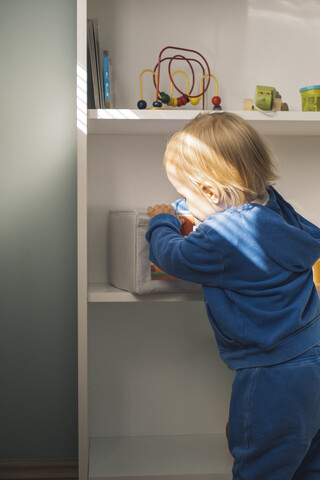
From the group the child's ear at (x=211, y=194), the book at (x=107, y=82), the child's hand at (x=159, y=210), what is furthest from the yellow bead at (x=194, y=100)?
the child's ear at (x=211, y=194)

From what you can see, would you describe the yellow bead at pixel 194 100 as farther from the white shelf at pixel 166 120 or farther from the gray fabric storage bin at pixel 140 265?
the gray fabric storage bin at pixel 140 265

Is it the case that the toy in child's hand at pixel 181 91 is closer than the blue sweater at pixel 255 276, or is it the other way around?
the blue sweater at pixel 255 276

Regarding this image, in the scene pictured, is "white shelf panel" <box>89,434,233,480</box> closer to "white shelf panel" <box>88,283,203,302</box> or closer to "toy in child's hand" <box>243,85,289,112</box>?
"white shelf panel" <box>88,283,203,302</box>

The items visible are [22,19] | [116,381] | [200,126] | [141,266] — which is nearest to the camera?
[200,126]

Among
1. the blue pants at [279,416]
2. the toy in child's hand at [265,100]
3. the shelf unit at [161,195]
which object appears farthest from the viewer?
the shelf unit at [161,195]

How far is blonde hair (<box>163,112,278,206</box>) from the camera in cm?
117

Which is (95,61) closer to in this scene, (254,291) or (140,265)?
(140,265)

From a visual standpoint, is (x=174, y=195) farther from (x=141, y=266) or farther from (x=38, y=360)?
(x=38, y=360)

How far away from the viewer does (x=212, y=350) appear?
1.75 m

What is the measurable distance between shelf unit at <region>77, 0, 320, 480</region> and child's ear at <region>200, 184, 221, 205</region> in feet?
1.49

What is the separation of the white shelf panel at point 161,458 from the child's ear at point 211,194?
29.4 inches

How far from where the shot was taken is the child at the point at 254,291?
44.2 inches

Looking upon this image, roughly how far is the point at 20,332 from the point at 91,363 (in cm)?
24

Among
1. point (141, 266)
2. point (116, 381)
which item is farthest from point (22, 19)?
point (116, 381)
